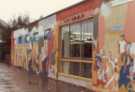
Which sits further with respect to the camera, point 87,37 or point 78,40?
point 78,40

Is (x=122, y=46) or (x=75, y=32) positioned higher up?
(x=75, y=32)

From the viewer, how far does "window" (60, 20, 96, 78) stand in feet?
66.7

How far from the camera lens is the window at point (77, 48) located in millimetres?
20322

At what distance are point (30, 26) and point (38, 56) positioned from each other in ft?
14.3

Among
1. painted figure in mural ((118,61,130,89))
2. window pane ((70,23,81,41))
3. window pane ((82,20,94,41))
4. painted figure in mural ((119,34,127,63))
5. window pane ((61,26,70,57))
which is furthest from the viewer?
window pane ((61,26,70,57))

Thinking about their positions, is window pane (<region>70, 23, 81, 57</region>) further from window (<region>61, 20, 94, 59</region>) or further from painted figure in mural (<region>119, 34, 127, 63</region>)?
painted figure in mural (<region>119, 34, 127, 63</region>)

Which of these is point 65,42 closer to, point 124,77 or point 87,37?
point 87,37

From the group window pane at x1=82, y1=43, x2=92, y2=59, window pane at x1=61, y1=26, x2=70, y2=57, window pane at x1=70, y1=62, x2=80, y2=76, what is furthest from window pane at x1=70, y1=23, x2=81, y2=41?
window pane at x1=70, y1=62, x2=80, y2=76

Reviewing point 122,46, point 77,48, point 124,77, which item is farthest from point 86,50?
point 124,77

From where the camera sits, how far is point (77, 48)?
73.3ft

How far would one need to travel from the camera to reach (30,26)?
34.7m

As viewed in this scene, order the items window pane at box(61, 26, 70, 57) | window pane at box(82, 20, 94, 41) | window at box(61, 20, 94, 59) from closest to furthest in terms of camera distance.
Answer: window pane at box(82, 20, 94, 41), window at box(61, 20, 94, 59), window pane at box(61, 26, 70, 57)

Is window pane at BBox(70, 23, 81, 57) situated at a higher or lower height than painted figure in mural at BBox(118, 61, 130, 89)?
higher

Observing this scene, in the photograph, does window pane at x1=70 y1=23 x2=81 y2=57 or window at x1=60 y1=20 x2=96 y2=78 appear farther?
window pane at x1=70 y1=23 x2=81 y2=57
